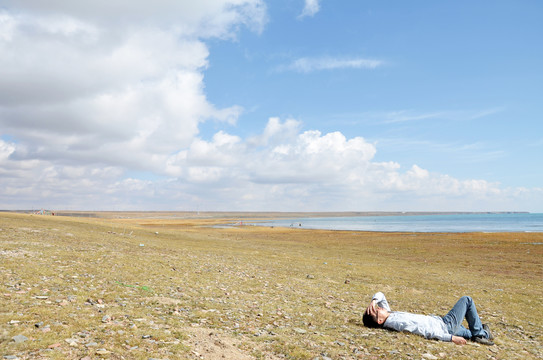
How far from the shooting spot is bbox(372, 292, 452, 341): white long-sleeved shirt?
35.2 feet

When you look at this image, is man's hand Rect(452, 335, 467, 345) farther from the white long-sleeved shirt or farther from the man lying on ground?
the white long-sleeved shirt

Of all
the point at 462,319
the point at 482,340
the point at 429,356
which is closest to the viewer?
the point at 429,356

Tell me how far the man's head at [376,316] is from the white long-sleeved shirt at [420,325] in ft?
0.54

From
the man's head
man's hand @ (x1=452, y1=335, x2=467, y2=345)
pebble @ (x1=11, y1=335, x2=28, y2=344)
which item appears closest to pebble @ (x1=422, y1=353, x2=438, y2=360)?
man's hand @ (x1=452, y1=335, x2=467, y2=345)

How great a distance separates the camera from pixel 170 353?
26.8 ft

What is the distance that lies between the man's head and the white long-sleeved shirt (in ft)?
0.54

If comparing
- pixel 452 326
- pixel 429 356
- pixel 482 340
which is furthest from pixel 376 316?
pixel 482 340

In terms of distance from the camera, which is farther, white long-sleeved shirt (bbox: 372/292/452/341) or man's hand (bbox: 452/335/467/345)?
white long-sleeved shirt (bbox: 372/292/452/341)

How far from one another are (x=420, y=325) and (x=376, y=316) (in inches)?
56.9

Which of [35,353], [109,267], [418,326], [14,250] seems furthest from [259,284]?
[14,250]

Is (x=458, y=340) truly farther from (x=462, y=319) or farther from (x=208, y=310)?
(x=208, y=310)

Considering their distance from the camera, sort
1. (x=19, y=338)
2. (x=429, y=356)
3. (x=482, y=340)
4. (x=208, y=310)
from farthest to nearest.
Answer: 1. (x=208, y=310)
2. (x=482, y=340)
3. (x=429, y=356)
4. (x=19, y=338)

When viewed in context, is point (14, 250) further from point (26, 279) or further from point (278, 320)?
point (278, 320)

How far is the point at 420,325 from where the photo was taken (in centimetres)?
1093
